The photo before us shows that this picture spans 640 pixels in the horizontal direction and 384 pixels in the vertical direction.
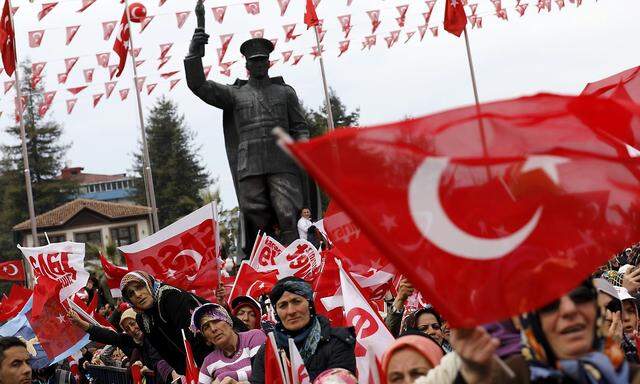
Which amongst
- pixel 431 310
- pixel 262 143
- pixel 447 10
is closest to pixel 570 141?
pixel 431 310

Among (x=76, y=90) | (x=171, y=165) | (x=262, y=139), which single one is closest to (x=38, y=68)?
(x=76, y=90)

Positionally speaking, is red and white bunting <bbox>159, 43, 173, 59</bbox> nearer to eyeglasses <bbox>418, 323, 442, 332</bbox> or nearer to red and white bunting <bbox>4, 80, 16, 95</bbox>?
red and white bunting <bbox>4, 80, 16, 95</bbox>

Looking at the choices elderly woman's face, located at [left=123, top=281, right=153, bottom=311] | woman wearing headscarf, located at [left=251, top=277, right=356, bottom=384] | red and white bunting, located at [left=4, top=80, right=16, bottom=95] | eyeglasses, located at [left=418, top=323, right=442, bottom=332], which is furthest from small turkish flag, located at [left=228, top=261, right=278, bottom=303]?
red and white bunting, located at [left=4, top=80, right=16, bottom=95]

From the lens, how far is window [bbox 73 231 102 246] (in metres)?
83.9

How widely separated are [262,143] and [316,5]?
12.1m

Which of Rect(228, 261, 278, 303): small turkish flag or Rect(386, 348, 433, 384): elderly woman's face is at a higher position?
Rect(228, 261, 278, 303): small turkish flag

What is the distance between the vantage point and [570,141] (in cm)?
357

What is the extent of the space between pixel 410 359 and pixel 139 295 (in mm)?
4152

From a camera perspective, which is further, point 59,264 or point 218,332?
point 59,264

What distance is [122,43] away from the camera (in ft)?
78.7

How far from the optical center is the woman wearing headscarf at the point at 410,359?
13.3 feet

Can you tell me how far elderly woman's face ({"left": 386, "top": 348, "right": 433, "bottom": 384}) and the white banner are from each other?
7.44m

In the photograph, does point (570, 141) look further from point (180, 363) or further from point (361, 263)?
point (180, 363)

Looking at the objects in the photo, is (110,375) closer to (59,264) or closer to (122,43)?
(59,264)
